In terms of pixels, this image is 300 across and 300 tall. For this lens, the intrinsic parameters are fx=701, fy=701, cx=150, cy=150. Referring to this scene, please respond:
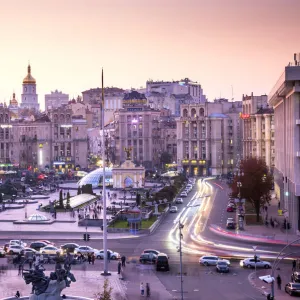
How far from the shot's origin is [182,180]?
294ft

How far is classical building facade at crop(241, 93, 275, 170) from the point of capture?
8725 cm

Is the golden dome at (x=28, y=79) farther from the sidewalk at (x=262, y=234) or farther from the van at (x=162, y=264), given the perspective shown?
the van at (x=162, y=264)

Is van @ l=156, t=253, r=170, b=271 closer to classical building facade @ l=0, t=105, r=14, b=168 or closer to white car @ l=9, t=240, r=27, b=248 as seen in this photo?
white car @ l=9, t=240, r=27, b=248

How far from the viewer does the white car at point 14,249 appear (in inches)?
1538

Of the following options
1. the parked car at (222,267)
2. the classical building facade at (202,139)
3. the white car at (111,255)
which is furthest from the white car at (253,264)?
the classical building facade at (202,139)

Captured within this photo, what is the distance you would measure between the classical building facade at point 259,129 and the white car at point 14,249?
49.9 metres

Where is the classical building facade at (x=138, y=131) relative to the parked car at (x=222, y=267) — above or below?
above

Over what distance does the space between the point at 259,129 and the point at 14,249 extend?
5584cm

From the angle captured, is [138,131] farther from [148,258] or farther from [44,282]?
[44,282]

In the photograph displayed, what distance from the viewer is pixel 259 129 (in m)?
90.1

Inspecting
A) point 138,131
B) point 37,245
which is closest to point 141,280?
point 37,245

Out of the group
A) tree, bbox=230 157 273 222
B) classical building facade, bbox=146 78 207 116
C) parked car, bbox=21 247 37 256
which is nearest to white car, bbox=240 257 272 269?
parked car, bbox=21 247 37 256

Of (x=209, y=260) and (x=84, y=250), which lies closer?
(x=209, y=260)

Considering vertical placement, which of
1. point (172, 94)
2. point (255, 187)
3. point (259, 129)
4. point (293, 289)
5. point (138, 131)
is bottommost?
point (293, 289)
